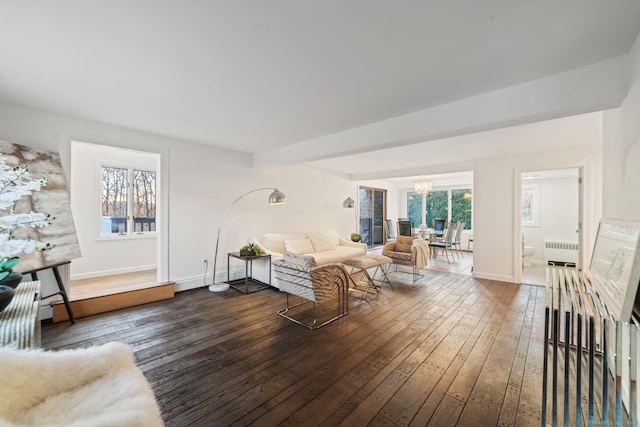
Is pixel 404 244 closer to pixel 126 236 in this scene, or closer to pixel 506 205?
pixel 506 205

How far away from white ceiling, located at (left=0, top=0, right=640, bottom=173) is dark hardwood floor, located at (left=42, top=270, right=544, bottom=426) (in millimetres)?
2427

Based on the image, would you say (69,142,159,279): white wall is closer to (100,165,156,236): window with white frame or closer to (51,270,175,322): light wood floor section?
(100,165,156,236): window with white frame

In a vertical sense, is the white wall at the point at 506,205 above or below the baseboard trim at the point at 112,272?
above

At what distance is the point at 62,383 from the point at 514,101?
3.47 meters

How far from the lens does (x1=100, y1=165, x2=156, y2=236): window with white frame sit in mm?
4621

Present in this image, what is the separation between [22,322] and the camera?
1.50 metres

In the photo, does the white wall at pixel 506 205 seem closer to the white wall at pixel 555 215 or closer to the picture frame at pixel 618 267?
the white wall at pixel 555 215

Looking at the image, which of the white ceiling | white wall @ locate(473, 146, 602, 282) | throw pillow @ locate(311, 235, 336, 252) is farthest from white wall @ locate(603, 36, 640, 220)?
throw pillow @ locate(311, 235, 336, 252)

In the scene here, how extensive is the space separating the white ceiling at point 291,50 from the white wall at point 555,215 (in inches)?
229

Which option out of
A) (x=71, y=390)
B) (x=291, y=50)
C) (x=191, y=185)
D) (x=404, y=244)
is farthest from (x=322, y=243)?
(x=71, y=390)

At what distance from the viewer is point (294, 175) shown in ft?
19.4

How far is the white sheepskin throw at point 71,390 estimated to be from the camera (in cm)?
97

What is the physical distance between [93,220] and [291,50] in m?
4.78

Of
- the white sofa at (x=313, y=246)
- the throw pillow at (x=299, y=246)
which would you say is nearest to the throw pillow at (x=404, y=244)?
the white sofa at (x=313, y=246)
